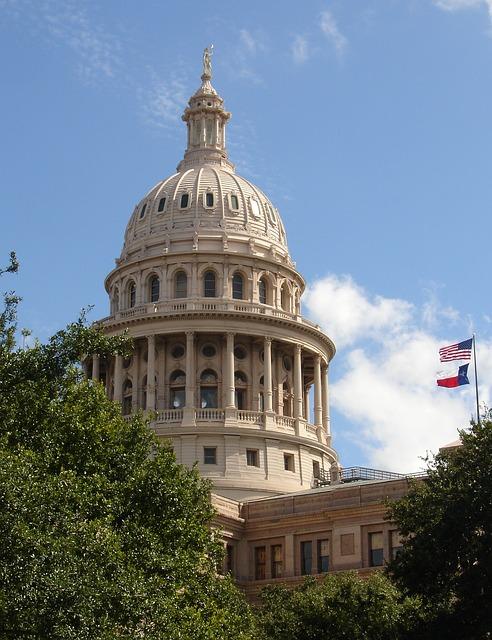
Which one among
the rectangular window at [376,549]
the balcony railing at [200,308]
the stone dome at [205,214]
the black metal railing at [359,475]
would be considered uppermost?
the stone dome at [205,214]

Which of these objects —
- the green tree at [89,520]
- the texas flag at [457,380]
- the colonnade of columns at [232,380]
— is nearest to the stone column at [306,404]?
the colonnade of columns at [232,380]

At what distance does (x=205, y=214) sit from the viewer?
377 feet

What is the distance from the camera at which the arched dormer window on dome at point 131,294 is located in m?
115

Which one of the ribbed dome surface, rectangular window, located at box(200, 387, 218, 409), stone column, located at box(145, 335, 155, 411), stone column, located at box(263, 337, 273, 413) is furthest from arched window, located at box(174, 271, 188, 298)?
stone column, located at box(263, 337, 273, 413)

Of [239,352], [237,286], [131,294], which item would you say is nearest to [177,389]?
[239,352]

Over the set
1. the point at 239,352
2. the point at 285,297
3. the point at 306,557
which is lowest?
the point at 306,557

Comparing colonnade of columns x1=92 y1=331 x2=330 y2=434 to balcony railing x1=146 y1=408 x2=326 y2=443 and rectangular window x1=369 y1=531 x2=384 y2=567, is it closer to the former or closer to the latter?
balcony railing x1=146 y1=408 x2=326 y2=443

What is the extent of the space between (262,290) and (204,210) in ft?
28.2

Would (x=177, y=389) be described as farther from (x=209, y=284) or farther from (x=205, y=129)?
(x=205, y=129)

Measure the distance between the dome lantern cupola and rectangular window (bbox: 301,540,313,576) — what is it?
4693 cm

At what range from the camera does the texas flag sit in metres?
86.1

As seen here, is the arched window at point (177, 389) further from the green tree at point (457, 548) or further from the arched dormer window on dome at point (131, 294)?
the green tree at point (457, 548)

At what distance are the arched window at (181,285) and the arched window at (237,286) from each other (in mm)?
4044

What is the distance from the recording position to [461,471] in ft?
169
